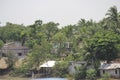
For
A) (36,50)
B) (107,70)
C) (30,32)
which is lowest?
(107,70)

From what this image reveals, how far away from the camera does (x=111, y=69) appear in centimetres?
4319

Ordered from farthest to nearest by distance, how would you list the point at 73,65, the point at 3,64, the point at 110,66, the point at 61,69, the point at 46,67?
the point at 3,64 < the point at 46,67 < the point at 61,69 < the point at 73,65 < the point at 110,66

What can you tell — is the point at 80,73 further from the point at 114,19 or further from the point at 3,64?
the point at 3,64

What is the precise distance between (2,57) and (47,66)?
47.5ft

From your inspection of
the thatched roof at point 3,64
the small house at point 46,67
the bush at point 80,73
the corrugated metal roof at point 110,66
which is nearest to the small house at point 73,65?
the bush at point 80,73

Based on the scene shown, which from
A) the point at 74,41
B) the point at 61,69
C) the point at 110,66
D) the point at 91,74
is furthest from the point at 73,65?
the point at 74,41

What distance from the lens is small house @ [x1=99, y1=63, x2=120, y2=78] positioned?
4262 cm

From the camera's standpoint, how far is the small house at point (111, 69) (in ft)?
140

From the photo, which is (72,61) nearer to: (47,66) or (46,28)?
(47,66)

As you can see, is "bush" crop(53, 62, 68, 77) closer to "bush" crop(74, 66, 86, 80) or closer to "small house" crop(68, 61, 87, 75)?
"small house" crop(68, 61, 87, 75)

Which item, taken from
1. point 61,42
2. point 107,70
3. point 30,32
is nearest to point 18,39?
point 30,32

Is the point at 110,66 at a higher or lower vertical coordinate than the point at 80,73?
higher

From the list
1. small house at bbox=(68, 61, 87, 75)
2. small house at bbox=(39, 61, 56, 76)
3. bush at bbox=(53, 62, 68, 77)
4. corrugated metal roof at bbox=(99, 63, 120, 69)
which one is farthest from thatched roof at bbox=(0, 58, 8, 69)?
corrugated metal roof at bbox=(99, 63, 120, 69)

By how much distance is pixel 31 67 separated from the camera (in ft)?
173
